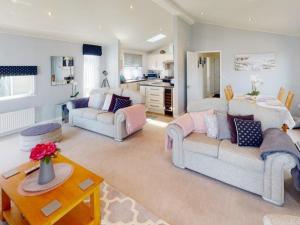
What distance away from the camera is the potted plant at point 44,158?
1834 millimetres

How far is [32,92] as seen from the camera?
16.5ft

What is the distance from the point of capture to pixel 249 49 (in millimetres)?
5719

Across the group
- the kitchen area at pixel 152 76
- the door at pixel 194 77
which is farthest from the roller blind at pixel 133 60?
the door at pixel 194 77

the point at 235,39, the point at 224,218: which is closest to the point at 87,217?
the point at 224,218

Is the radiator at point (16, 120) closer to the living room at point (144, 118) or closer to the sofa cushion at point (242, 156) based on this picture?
the living room at point (144, 118)

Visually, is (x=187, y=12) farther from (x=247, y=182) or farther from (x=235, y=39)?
(x=247, y=182)

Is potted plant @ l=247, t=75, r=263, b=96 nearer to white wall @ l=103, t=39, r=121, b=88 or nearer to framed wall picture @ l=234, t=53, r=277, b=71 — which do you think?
framed wall picture @ l=234, t=53, r=277, b=71

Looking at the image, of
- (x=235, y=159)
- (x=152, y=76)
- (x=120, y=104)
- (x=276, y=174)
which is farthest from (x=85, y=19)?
(x=276, y=174)

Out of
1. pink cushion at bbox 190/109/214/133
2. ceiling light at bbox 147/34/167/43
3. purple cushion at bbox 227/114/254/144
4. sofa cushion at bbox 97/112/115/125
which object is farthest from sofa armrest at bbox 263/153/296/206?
ceiling light at bbox 147/34/167/43

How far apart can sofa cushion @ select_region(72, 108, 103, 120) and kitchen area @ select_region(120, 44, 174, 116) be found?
222 cm

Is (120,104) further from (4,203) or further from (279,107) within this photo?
(279,107)

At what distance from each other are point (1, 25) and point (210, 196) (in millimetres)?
5069

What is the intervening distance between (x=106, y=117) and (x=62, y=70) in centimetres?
245

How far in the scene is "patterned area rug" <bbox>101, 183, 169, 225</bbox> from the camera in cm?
198
